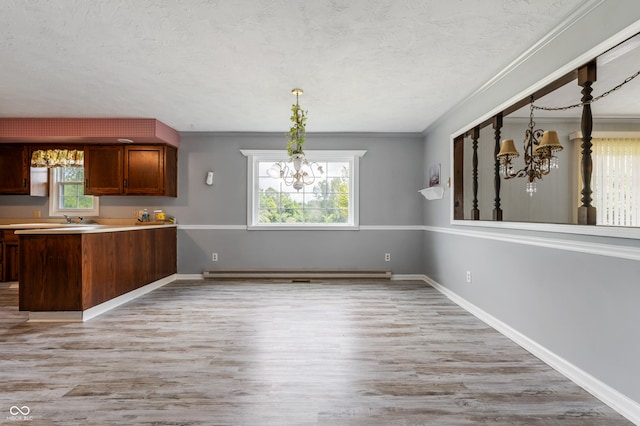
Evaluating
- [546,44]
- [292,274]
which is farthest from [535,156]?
[292,274]

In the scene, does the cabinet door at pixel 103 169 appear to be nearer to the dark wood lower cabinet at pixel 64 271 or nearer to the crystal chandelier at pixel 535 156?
the dark wood lower cabinet at pixel 64 271

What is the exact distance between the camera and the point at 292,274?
5488 millimetres

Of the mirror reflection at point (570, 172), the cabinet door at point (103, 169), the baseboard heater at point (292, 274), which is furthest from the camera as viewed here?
the baseboard heater at point (292, 274)

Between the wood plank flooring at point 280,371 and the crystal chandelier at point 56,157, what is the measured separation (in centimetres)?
244

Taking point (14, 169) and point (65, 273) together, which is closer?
point (65, 273)

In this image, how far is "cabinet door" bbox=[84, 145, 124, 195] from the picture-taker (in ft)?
16.9

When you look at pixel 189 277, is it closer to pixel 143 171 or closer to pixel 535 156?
pixel 143 171

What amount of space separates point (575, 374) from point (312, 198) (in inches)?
167

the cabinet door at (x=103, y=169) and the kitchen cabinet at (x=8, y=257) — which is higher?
the cabinet door at (x=103, y=169)

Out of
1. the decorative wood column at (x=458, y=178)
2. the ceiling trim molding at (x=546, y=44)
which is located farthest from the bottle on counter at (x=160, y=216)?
the ceiling trim molding at (x=546, y=44)

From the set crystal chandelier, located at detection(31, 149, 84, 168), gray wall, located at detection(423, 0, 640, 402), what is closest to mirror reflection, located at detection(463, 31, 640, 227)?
gray wall, located at detection(423, 0, 640, 402)

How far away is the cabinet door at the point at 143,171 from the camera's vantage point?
5176 millimetres

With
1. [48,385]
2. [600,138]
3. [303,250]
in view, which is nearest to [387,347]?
[48,385]

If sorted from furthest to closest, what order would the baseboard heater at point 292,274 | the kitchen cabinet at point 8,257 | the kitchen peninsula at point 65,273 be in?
1. the baseboard heater at point 292,274
2. the kitchen cabinet at point 8,257
3. the kitchen peninsula at point 65,273
